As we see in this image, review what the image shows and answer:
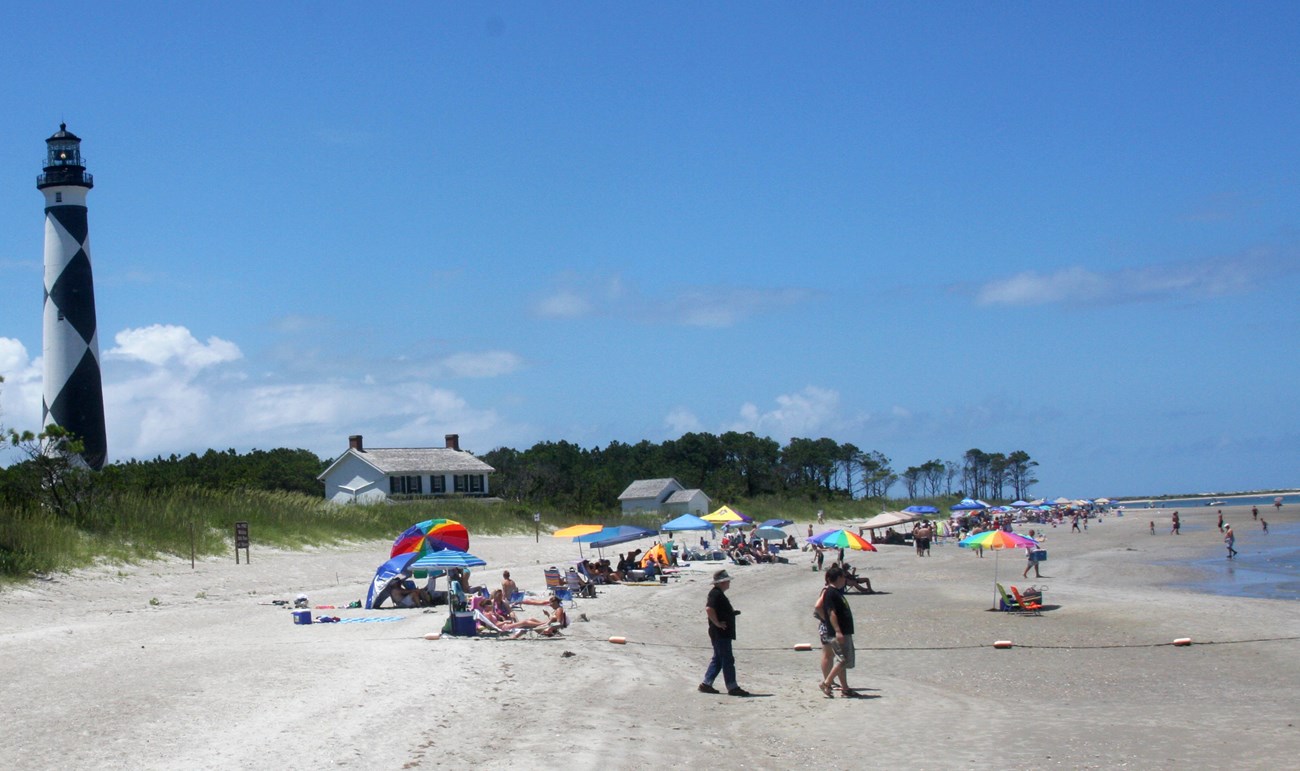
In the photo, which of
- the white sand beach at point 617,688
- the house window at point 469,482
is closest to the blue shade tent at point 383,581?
the white sand beach at point 617,688

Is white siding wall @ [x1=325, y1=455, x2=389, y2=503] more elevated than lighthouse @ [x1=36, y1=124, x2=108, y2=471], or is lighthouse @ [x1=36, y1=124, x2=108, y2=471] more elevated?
lighthouse @ [x1=36, y1=124, x2=108, y2=471]

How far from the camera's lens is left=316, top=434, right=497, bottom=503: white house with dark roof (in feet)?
185

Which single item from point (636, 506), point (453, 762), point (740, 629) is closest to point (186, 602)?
point (740, 629)

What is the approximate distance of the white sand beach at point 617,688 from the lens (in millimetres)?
9523

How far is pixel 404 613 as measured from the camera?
20.5 m

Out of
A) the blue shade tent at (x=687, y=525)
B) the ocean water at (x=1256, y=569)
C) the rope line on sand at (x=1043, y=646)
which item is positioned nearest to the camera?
the rope line on sand at (x=1043, y=646)

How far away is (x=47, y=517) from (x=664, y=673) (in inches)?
668

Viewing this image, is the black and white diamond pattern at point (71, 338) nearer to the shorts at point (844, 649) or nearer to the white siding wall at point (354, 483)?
the white siding wall at point (354, 483)

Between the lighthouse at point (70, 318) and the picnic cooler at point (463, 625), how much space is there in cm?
2086

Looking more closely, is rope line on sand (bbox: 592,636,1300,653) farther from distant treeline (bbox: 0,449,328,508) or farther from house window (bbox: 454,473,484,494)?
house window (bbox: 454,473,484,494)

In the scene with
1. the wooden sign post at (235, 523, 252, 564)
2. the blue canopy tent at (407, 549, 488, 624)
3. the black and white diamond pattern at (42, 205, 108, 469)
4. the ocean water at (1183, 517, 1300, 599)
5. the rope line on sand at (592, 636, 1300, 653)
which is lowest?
the ocean water at (1183, 517, 1300, 599)

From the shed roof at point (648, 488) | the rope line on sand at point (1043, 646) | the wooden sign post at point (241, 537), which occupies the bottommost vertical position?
the rope line on sand at point (1043, 646)

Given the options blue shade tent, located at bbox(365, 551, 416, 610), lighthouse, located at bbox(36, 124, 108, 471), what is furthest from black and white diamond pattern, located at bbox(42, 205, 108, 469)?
blue shade tent, located at bbox(365, 551, 416, 610)

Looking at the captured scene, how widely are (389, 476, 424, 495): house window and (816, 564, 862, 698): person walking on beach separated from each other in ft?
151
